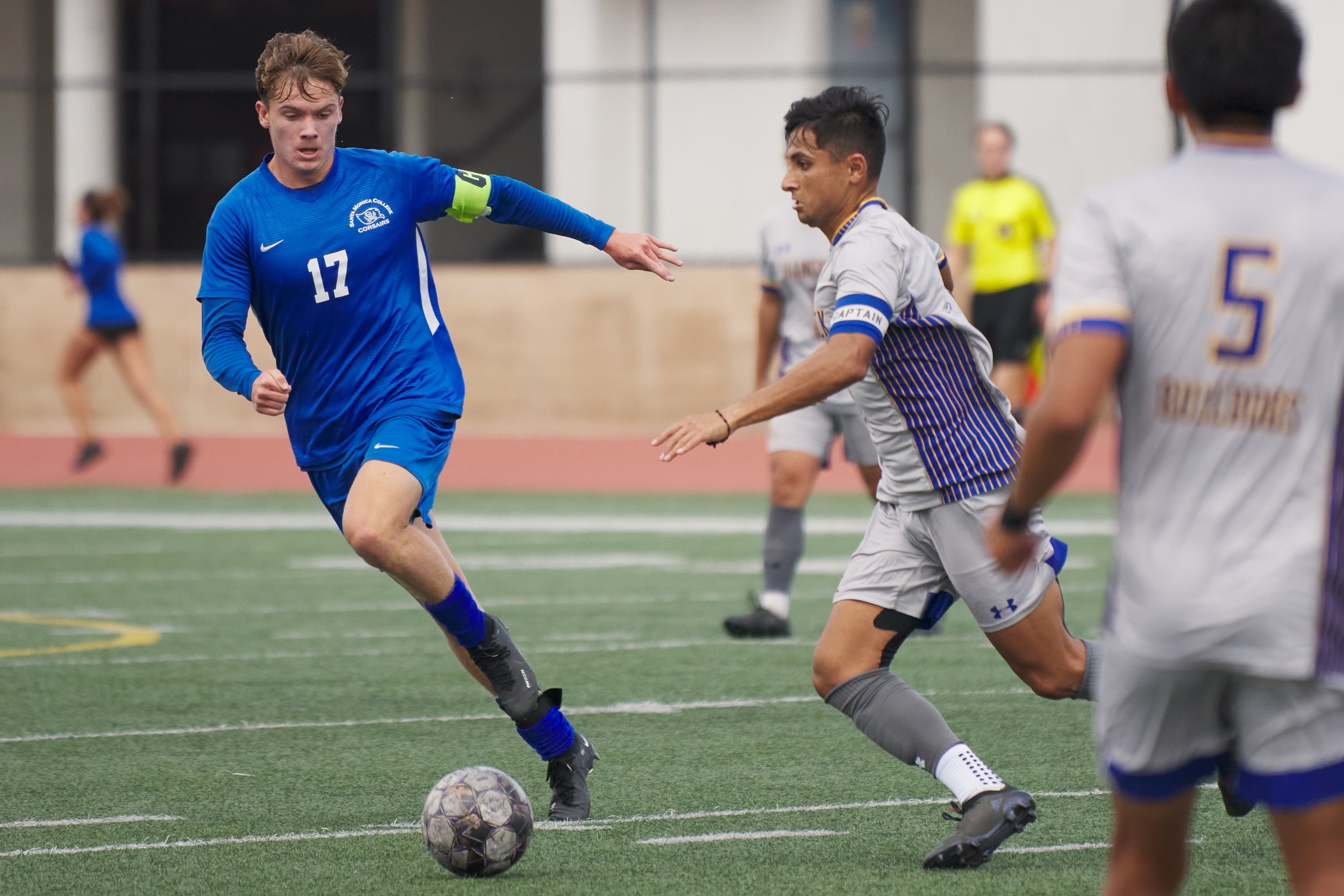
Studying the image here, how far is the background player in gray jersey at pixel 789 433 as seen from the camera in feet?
27.8

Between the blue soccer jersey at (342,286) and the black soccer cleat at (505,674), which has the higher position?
the blue soccer jersey at (342,286)

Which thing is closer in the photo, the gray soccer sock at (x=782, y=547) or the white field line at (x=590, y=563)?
the gray soccer sock at (x=782, y=547)

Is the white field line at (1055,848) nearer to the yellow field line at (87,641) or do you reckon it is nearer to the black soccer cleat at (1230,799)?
the black soccer cleat at (1230,799)

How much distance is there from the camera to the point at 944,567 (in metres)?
4.75

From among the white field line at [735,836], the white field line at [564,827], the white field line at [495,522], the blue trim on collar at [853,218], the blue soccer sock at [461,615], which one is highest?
the blue trim on collar at [853,218]

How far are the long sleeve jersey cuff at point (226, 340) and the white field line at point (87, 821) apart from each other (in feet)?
3.98

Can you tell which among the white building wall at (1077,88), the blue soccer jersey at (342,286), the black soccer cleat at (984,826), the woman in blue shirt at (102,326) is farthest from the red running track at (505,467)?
the black soccer cleat at (984,826)

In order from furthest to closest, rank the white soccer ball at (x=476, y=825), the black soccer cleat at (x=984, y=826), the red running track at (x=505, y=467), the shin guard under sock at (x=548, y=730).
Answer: the red running track at (x=505, y=467), the shin guard under sock at (x=548, y=730), the white soccer ball at (x=476, y=825), the black soccer cleat at (x=984, y=826)

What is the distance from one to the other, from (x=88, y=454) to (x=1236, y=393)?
14551mm

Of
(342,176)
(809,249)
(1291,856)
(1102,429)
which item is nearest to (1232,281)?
(1291,856)

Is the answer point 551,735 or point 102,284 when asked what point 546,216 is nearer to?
point 551,735

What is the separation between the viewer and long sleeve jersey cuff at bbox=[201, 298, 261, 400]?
205 inches

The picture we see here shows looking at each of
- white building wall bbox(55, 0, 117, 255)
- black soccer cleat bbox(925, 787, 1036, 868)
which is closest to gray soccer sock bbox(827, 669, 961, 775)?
black soccer cleat bbox(925, 787, 1036, 868)

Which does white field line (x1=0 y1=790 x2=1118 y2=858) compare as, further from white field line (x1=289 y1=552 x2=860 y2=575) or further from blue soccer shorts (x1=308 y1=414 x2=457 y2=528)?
white field line (x1=289 y1=552 x2=860 y2=575)
